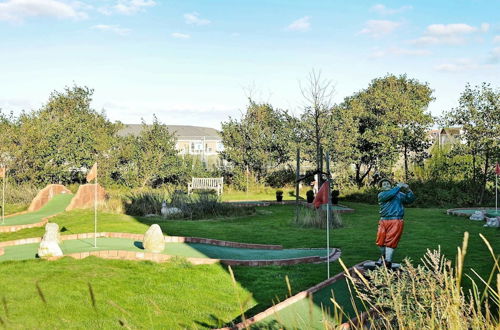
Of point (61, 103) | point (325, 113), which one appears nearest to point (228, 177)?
point (325, 113)

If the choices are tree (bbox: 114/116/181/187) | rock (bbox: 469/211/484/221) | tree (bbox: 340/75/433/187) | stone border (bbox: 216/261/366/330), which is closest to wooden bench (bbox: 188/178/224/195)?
tree (bbox: 114/116/181/187)

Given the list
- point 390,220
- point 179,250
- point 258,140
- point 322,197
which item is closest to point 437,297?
point 390,220

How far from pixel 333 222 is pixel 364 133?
37.6 feet

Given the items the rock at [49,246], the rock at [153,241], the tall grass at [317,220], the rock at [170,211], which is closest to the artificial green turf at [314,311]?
the rock at [153,241]

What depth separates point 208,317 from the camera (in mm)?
5840

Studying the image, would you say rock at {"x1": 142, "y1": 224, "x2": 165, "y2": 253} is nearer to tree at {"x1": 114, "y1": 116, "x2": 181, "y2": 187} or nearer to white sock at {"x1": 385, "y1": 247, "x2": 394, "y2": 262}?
white sock at {"x1": 385, "y1": 247, "x2": 394, "y2": 262}

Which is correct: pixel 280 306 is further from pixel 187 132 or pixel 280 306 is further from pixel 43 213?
pixel 187 132

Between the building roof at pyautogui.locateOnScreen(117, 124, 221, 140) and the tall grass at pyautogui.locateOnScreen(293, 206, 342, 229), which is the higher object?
the building roof at pyautogui.locateOnScreen(117, 124, 221, 140)

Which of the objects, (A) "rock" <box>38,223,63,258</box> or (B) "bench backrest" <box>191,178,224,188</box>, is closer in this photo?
(A) "rock" <box>38,223,63,258</box>

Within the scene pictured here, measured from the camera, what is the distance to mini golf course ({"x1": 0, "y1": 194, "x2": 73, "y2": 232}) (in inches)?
585

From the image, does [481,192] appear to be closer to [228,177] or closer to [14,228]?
[228,177]

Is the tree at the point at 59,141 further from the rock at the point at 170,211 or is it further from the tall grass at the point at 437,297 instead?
the tall grass at the point at 437,297

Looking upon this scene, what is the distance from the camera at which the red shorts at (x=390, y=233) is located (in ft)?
24.2

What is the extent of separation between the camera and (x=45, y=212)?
55.3ft
